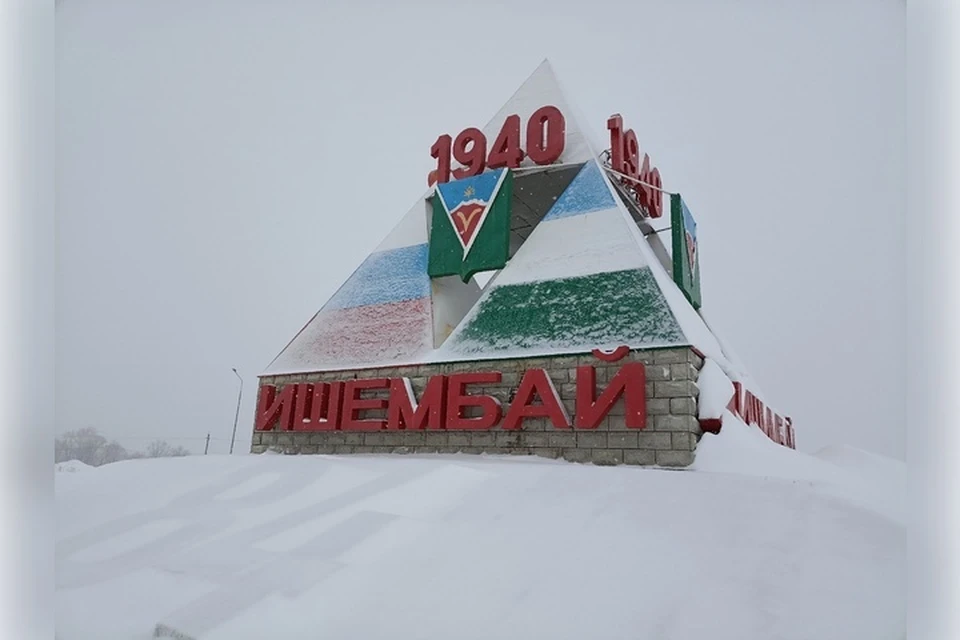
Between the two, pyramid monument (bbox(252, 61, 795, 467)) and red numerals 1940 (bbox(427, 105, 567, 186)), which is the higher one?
red numerals 1940 (bbox(427, 105, 567, 186))

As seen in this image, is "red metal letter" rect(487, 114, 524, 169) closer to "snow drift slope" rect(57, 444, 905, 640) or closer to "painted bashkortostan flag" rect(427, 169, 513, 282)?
"painted bashkortostan flag" rect(427, 169, 513, 282)

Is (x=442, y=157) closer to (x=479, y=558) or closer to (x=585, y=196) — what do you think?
(x=585, y=196)

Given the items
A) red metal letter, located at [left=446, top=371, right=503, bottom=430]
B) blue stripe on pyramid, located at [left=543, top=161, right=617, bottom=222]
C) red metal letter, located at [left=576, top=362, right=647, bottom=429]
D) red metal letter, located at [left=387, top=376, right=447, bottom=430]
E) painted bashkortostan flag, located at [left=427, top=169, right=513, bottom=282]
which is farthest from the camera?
painted bashkortostan flag, located at [left=427, top=169, right=513, bottom=282]

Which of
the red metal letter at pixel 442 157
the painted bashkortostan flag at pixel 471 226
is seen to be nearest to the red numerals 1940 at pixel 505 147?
the red metal letter at pixel 442 157

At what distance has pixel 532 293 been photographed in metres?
12.1

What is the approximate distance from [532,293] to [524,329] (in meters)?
0.84

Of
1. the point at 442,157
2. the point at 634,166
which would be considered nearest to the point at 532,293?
the point at 442,157

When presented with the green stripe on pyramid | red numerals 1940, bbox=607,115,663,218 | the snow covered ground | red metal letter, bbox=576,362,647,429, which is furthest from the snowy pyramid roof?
the snow covered ground

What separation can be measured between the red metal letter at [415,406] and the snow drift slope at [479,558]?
12.5 ft

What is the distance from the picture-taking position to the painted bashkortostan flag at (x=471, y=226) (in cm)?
1341

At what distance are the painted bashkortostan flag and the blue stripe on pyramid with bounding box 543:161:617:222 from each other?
1.27 metres

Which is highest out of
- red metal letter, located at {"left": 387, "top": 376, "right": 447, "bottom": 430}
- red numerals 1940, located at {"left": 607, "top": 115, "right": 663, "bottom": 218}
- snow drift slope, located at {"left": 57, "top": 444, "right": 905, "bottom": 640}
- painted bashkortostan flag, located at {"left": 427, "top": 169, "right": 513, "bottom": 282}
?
red numerals 1940, located at {"left": 607, "top": 115, "right": 663, "bottom": 218}

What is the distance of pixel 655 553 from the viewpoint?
5367 millimetres

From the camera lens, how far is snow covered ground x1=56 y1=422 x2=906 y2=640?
4.42 meters
